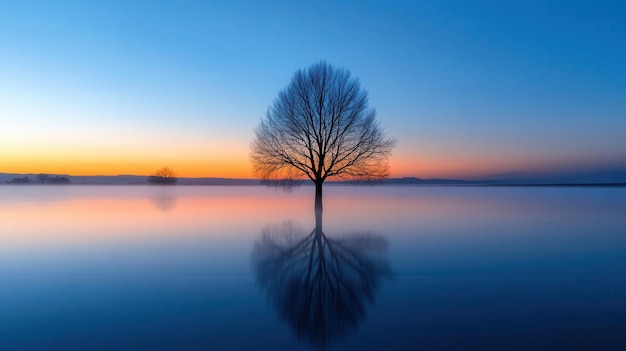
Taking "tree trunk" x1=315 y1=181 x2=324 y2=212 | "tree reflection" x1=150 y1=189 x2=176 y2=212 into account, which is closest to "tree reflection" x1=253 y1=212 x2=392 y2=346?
"tree trunk" x1=315 y1=181 x2=324 y2=212

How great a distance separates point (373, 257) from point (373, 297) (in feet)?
11.7

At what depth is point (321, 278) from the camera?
8.10 m

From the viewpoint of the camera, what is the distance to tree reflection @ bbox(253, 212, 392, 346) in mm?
5633

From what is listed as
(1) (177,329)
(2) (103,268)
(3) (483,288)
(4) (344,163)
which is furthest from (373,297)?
(4) (344,163)

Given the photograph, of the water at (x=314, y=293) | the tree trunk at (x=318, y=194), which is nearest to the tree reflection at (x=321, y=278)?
the water at (x=314, y=293)

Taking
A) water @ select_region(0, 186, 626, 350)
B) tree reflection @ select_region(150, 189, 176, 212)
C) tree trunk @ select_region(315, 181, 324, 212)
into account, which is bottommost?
water @ select_region(0, 186, 626, 350)

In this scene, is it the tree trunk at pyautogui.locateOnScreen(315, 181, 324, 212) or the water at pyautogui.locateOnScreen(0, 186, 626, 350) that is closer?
the water at pyautogui.locateOnScreen(0, 186, 626, 350)

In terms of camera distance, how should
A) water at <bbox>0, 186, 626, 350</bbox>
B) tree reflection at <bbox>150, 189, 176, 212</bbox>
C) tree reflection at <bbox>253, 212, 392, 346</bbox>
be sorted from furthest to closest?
tree reflection at <bbox>150, 189, 176, 212</bbox>, tree reflection at <bbox>253, 212, 392, 346</bbox>, water at <bbox>0, 186, 626, 350</bbox>

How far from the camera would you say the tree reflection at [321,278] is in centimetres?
563

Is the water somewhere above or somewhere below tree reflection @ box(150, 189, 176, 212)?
below

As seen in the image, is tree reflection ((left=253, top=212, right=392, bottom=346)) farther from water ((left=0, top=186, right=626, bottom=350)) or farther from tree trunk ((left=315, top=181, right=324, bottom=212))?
tree trunk ((left=315, top=181, right=324, bottom=212))

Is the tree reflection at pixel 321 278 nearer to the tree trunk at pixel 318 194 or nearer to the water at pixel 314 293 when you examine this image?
the water at pixel 314 293

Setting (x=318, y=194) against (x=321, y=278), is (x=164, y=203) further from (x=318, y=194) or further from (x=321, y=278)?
(x=321, y=278)

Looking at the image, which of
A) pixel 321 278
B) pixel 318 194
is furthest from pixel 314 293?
pixel 318 194
